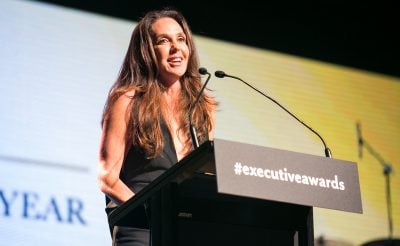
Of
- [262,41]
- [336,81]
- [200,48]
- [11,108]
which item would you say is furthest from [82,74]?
[336,81]

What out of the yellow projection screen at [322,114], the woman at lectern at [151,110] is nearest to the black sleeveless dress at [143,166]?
the woman at lectern at [151,110]

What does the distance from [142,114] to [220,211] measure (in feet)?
3.19

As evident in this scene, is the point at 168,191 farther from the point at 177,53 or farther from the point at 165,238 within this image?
the point at 177,53

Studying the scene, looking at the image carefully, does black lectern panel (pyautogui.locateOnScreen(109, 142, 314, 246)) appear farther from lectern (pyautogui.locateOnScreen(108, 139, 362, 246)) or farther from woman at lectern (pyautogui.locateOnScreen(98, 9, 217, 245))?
woman at lectern (pyautogui.locateOnScreen(98, 9, 217, 245))

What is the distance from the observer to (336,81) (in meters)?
5.17

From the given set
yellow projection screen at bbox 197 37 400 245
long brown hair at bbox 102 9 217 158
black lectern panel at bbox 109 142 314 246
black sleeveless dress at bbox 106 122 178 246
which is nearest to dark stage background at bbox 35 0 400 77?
yellow projection screen at bbox 197 37 400 245

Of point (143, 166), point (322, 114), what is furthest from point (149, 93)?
point (322, 114)

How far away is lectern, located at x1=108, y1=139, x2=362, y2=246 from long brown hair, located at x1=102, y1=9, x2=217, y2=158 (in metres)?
0.72

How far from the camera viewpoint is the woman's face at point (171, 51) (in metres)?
3.71

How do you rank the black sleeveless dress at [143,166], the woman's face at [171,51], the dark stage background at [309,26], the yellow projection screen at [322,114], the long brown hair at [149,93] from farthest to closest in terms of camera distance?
the dark stage background at [309,26] → the yellow projection screen at [322,114] → the woman's face at [171,51] → the long brown hair at [149,93] → the black sleeveless dress at [143,166]

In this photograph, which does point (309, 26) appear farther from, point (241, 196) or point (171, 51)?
point (241, 196)

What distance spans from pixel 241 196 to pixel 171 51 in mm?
1350

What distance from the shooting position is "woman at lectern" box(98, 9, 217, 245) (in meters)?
3.32

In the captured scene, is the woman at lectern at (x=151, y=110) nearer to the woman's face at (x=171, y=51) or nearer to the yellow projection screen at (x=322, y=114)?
the woman's face at (x=171, y=51)
